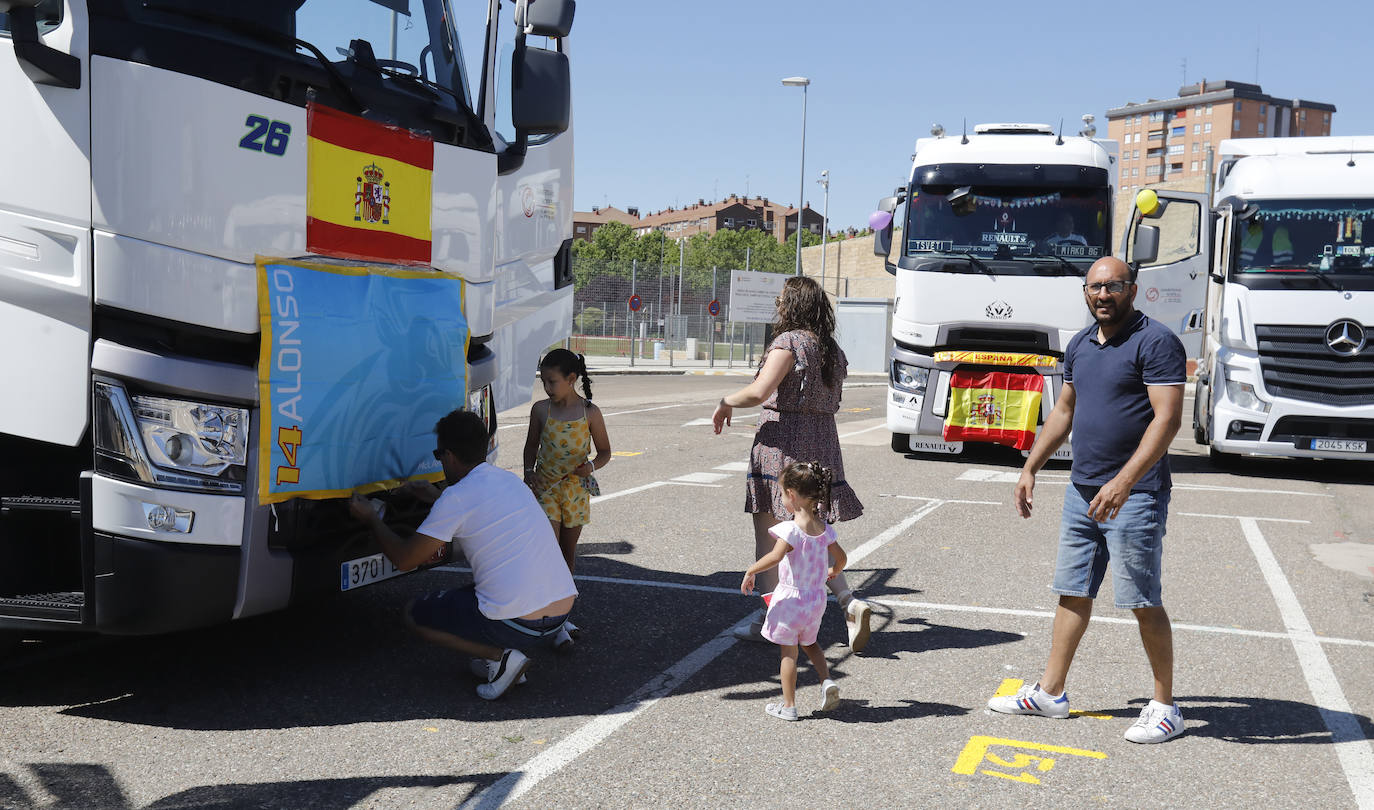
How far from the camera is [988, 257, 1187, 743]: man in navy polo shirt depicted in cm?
423

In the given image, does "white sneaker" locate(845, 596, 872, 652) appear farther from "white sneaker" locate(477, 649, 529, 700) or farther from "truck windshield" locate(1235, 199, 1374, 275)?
"truck windshield" locate(1235, 199, 1374, 275)

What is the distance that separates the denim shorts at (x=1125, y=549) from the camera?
429 centimetres

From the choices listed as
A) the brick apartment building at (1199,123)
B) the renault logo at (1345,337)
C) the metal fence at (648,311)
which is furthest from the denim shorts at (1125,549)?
the brick apartment building at (1199,123)

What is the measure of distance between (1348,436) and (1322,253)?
6.15ft

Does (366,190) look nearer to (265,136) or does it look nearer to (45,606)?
(265,136)

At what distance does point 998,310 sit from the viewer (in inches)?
486

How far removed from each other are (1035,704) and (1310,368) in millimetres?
9149

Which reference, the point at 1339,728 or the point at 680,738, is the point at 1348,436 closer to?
the point at 1339,728

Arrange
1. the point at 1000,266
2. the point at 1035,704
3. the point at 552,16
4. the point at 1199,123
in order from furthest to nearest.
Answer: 1. the point at 1199,123
2. the point at 1000,266
3. the point at 552,16
4. the point at 1035,704

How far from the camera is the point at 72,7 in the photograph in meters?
3.74

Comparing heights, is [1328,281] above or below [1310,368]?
above

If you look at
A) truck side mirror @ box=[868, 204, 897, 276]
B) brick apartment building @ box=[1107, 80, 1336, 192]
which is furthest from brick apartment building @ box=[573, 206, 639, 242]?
truck side mirror @ box=[868, 204, 897, 276]

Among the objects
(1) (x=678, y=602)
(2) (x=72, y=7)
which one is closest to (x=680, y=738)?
(1) (x=678, y=602)

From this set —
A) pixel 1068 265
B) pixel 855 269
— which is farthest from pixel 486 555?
pixel 855 269
